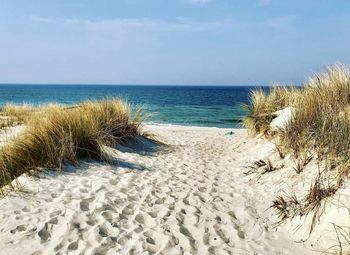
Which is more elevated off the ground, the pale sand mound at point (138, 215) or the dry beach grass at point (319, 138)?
the dry beach grass at point (319, 138)

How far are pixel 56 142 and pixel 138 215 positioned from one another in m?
2.72

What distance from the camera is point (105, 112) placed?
10.3 meters

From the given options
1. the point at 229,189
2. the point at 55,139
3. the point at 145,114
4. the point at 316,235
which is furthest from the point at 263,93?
the point at 316,235

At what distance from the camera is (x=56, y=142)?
22.9 ft

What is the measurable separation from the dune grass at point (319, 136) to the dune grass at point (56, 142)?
350cm

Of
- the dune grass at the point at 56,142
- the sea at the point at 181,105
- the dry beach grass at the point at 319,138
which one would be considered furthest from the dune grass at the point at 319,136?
the dune grass at the point at 56,142

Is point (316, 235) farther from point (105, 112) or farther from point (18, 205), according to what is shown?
point (105, 112)

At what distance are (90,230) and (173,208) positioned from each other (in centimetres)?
131

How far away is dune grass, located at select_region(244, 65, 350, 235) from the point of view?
16.1ft

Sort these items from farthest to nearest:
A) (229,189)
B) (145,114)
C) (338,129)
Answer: (145,114), (229,189), (338,129)

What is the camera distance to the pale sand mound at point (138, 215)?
4.11m

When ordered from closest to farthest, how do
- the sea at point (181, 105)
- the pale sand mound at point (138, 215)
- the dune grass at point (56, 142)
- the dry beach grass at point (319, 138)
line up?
the pale sand mound at point (138, 215) < the dry beach grass at point (319, 138) < the dune grass at point (56, 142) < the sea at point (181, 105)

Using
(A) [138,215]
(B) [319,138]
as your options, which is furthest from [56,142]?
(B) [319,138]

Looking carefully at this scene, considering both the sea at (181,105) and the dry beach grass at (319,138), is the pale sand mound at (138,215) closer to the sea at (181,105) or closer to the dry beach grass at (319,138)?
the dry beach grass at (319,138)
